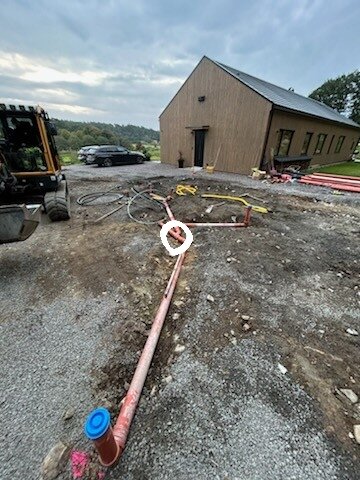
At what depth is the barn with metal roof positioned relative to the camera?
38.6 ft

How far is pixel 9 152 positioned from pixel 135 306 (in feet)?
16.7

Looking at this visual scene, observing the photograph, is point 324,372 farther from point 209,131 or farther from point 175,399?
point 209,131

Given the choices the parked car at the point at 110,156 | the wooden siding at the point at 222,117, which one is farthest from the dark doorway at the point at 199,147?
the parked car at the point at 110,156

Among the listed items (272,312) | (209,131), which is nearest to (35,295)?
(272,312)

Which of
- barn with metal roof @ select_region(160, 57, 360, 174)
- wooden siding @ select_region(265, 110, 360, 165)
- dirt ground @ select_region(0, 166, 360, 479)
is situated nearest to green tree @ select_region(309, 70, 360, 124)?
wooden siding @ select_region(265, 110, 360, 165)

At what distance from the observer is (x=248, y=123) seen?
12.0m

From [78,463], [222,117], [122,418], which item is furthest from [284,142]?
[78,463]

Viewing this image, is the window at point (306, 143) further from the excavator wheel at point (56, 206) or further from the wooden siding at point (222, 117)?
the excavator wheel at point (56, 206)

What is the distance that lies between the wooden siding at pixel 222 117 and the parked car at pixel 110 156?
435cm

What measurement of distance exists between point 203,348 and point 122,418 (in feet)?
3.30

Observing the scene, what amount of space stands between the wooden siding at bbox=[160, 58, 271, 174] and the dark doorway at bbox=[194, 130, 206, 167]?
1.19 feet

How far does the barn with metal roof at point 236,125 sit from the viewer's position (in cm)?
1177

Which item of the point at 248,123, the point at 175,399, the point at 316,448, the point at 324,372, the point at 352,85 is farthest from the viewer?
the point at 352,85

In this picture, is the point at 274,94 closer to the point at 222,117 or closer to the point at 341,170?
the point at 222,117
